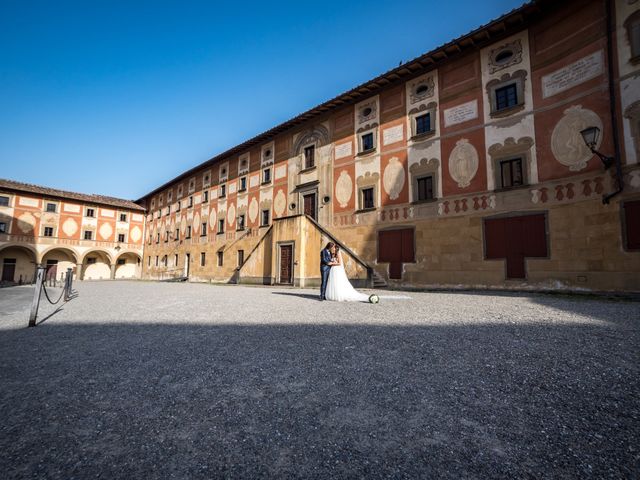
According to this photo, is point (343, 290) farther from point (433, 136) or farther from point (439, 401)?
point (433, 136)

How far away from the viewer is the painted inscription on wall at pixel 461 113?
13375 millimetres

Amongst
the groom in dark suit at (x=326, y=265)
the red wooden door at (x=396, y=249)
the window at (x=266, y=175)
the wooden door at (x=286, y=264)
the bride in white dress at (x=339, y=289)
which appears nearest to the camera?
the bride in white dress at (x=339, y=289)

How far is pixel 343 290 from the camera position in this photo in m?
9.13

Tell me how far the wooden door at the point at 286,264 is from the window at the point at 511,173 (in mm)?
10615

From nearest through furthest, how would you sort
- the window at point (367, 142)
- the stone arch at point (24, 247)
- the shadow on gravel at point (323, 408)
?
the shadow on gravel at point (323, 408) → the window at point (367, 142) → the stone arch at point (24, 247)

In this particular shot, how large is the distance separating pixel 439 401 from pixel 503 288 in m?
11.2

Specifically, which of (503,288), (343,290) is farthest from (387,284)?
(343,290)

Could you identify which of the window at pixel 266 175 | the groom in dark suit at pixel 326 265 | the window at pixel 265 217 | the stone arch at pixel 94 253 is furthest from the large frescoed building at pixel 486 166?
the stone arch at pixel 94 253

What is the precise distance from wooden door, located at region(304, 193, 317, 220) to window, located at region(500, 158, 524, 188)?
33.7 feet

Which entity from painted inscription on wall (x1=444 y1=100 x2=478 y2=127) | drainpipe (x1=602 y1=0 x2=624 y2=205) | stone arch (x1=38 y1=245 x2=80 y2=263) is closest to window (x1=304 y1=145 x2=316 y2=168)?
painted inscription on wall (x1=444 y1=100 x2=478 y2=127)

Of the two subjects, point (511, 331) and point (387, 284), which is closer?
point (511, 331)

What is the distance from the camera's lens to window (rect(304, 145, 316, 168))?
19.5 metres

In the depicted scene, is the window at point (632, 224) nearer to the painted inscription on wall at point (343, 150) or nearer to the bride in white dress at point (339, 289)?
the bride in white dress at point (339, 289)

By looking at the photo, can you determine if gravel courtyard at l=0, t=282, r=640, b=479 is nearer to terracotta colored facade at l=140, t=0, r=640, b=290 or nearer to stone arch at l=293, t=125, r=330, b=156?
terracotta colored facade at l=140, t=0, r=640, b=290
